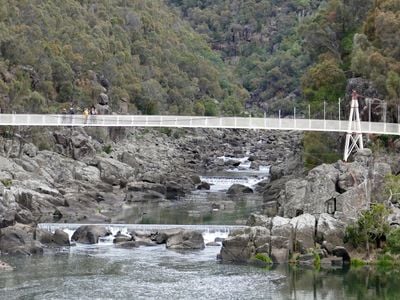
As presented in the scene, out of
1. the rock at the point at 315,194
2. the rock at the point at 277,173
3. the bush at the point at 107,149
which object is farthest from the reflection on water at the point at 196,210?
the bush at the point at 107,149

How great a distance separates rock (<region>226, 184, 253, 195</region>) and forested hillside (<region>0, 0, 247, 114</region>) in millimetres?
20850

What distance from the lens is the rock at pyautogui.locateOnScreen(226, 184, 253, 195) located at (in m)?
79.8

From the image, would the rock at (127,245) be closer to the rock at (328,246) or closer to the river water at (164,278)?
the river water at (164,278)

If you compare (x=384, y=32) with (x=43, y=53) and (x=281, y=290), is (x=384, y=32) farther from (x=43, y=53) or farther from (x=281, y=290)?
(x=43, y=53)

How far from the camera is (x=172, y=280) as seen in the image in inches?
1847

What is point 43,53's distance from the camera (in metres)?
101

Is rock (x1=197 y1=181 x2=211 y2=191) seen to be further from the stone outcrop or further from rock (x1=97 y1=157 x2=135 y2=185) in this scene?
the stone outcrop

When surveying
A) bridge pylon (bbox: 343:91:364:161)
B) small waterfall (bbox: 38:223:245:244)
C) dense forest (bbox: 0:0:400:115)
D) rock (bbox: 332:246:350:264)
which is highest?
dense forest (bbox: 0:0:400:115)

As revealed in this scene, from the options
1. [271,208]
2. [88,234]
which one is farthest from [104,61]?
[88,234]

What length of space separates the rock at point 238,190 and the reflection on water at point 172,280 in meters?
26.9

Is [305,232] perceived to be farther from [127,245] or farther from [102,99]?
[102,99]

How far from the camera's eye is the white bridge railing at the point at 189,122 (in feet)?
213

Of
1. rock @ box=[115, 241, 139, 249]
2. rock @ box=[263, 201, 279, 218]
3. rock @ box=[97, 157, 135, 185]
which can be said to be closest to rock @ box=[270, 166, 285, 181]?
rock @ box=[97, 157, 135, 185]

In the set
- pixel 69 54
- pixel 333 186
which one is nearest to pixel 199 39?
pixel 69 54
